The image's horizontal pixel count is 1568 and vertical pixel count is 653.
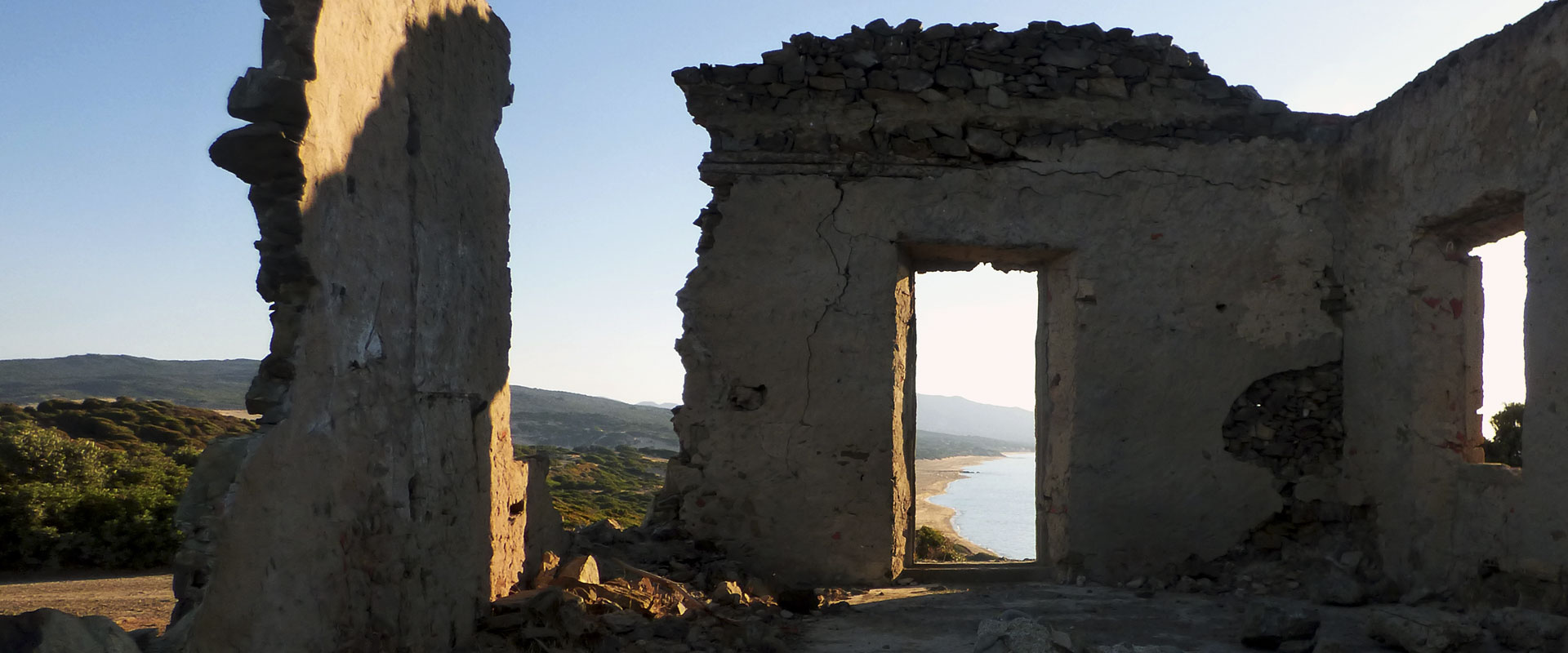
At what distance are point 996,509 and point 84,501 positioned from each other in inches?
810

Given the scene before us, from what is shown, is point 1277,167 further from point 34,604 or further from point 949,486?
point 949,486

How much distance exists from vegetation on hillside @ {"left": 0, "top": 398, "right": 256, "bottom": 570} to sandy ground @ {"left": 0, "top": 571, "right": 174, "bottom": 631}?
38 cm

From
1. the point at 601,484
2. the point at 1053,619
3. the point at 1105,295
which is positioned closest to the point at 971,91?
the point at 1105,295

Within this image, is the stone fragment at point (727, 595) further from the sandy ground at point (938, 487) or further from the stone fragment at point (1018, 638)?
the sandy ground at point (938, 487)

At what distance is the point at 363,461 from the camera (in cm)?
302

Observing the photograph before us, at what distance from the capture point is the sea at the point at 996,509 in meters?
17.4

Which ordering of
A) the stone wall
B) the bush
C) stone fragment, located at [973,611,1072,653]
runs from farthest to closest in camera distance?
the bush, the stone wall, stone fragment, located at [973,611,1072,653]

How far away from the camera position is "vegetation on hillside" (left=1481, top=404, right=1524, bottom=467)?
702 cm

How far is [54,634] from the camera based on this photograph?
2152 mm

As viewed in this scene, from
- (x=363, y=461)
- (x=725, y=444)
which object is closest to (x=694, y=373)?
(x=725, y=444)

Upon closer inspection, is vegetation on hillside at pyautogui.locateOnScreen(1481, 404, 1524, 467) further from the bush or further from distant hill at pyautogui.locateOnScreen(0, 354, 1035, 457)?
distant hill at pyautogui.locateOnScreen(0, 354, 1035, 457)

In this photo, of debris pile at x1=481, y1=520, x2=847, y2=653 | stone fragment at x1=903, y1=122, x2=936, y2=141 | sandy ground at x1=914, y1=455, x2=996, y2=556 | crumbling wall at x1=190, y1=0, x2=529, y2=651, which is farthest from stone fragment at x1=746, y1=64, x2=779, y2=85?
debris pile at x1=481, y1=520, x2=847, y2=653

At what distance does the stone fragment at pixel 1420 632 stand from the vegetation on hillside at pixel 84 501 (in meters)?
5.40

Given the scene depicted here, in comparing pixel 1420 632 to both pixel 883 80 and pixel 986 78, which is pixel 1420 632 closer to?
pixel 986 78
